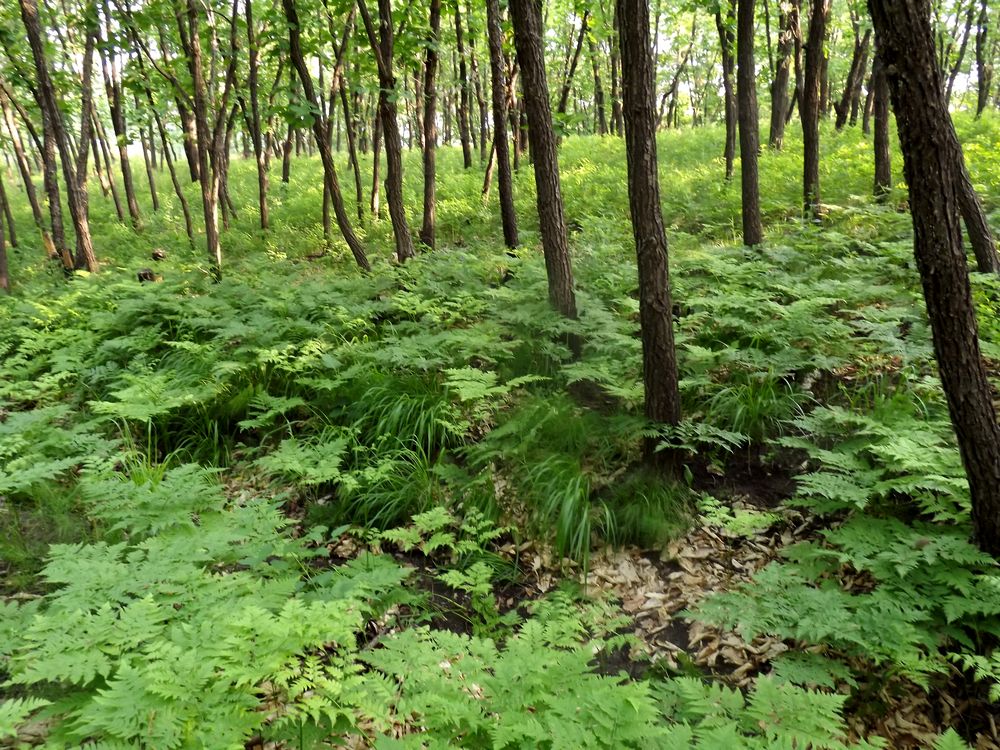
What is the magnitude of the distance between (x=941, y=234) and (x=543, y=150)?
4101 mm

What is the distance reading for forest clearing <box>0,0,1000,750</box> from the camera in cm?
238

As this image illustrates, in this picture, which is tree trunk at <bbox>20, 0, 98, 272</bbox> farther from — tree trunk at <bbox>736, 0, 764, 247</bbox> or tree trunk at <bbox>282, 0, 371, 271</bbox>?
tree trunk at <bbox>736, 0, 764, 247</bbox>

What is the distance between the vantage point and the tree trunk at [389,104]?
335 inches

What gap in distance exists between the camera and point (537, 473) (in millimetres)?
4520

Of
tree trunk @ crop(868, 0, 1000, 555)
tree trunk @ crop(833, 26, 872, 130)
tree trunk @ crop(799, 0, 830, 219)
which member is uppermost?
tree trunk @ crop(833, 26, 872, 130)

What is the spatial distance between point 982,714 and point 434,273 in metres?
7.28

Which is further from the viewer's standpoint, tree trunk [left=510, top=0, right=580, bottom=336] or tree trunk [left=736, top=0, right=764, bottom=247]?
tree trunk [left=736, top=0, right=764, bottom=247]

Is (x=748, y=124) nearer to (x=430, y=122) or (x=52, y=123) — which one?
(x=430, y=122)

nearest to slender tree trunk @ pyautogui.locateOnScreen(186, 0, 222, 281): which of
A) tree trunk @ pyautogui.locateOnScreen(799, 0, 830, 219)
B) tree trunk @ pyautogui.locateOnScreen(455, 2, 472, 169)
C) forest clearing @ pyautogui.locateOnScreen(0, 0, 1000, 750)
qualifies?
forest clearing @ pyautogui.locateOnScreen(0, 0, 1000, 750)

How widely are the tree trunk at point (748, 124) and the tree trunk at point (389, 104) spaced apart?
4.85 meters

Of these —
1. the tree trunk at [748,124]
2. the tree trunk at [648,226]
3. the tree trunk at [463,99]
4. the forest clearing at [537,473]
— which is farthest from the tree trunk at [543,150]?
the tree trunk at [463,99]

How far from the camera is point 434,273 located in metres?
8.48

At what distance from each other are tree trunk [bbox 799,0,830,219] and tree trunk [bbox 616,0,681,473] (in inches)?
222

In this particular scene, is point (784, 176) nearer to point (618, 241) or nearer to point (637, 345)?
point (618, 241)
